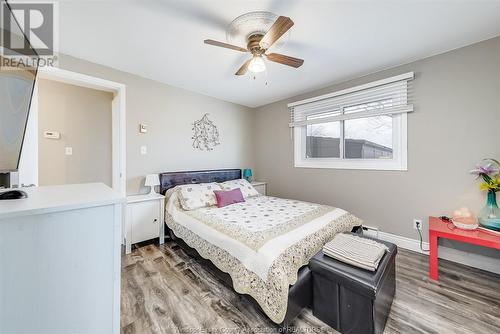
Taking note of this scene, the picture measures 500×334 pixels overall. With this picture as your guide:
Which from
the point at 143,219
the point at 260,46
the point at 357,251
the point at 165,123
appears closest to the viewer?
the point at 357,251

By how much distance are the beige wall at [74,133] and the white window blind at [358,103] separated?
10.9ft

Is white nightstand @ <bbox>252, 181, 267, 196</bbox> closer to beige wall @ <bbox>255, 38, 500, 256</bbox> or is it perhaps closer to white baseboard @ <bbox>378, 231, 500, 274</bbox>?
beige wall @ <bbox>255, 38, 500, 256</bbox>

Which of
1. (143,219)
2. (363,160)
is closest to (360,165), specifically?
(363,160)

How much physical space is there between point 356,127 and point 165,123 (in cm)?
296

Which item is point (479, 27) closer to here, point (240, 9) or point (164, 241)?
point (240, 9)

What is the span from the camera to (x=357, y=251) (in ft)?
4.81

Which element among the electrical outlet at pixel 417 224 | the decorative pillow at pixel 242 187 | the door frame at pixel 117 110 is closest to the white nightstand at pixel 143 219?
the door frame at pixel 117 110

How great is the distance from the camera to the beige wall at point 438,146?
207cm

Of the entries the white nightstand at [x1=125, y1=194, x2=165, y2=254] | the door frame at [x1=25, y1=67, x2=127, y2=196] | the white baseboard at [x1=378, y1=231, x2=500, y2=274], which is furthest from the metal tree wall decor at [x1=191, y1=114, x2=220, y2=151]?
the white baseboard at [x1=378, y1=231, x2=500, y2=274]

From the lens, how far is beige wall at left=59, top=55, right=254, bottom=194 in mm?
2761

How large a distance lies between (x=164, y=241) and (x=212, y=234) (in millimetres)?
1310

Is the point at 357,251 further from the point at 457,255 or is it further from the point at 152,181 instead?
the point at 152,181

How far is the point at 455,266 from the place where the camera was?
217cm

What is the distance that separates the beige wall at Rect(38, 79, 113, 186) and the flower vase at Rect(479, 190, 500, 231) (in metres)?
4.97
